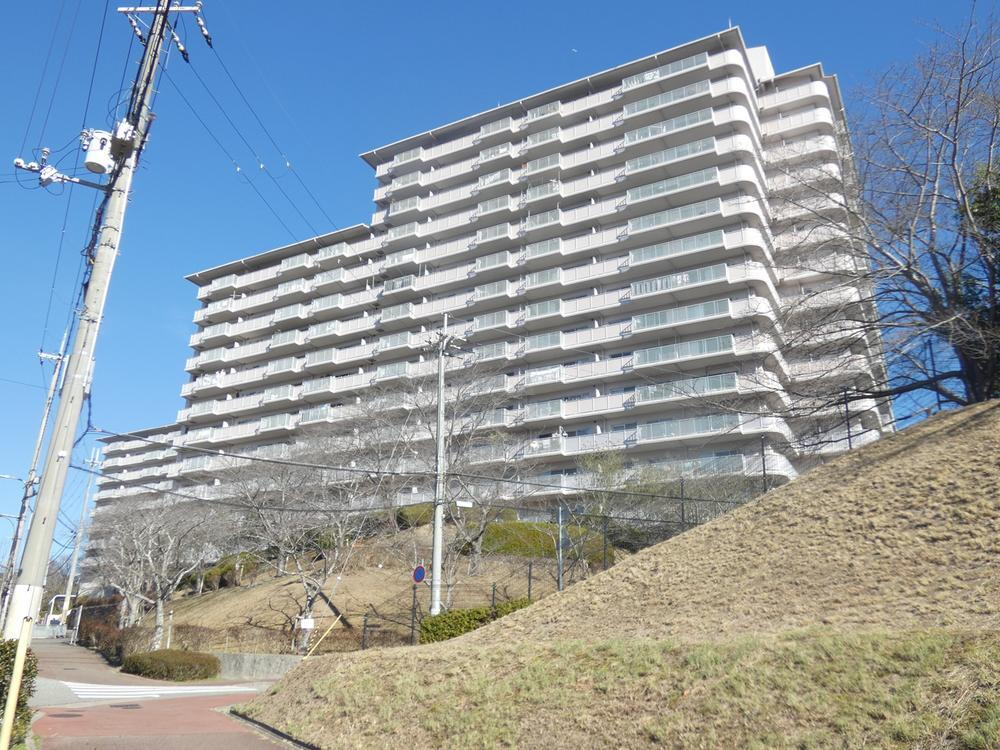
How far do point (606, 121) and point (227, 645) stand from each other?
43.6 m

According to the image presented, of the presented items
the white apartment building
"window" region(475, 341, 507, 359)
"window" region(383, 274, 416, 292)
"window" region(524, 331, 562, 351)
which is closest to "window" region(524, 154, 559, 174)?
the white apartment building

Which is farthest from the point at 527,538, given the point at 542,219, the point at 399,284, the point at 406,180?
the point at 406,180

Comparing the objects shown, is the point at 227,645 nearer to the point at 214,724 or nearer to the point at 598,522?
the point at 598,522

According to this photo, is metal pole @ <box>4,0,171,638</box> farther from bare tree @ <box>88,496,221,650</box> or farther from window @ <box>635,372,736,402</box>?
window @ <box>635,372,736,402</box>

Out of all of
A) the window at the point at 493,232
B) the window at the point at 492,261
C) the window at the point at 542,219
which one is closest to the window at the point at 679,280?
the window at the point at 542,219

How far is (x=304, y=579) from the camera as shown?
2895 cm

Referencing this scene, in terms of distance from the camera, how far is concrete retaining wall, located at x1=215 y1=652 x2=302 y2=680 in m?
24.3

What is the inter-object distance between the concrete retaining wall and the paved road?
3.62ft

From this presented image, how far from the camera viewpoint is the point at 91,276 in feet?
39.5

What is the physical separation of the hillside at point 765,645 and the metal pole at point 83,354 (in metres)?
4.47

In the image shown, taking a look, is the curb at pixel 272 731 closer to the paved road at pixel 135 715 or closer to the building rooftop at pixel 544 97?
the paved road at pixel 135 715

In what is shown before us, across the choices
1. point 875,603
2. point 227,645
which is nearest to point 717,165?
point 227,645

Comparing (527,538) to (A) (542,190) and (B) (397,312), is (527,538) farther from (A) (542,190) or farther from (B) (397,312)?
(A) (542,190)

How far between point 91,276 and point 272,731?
7.98 m
